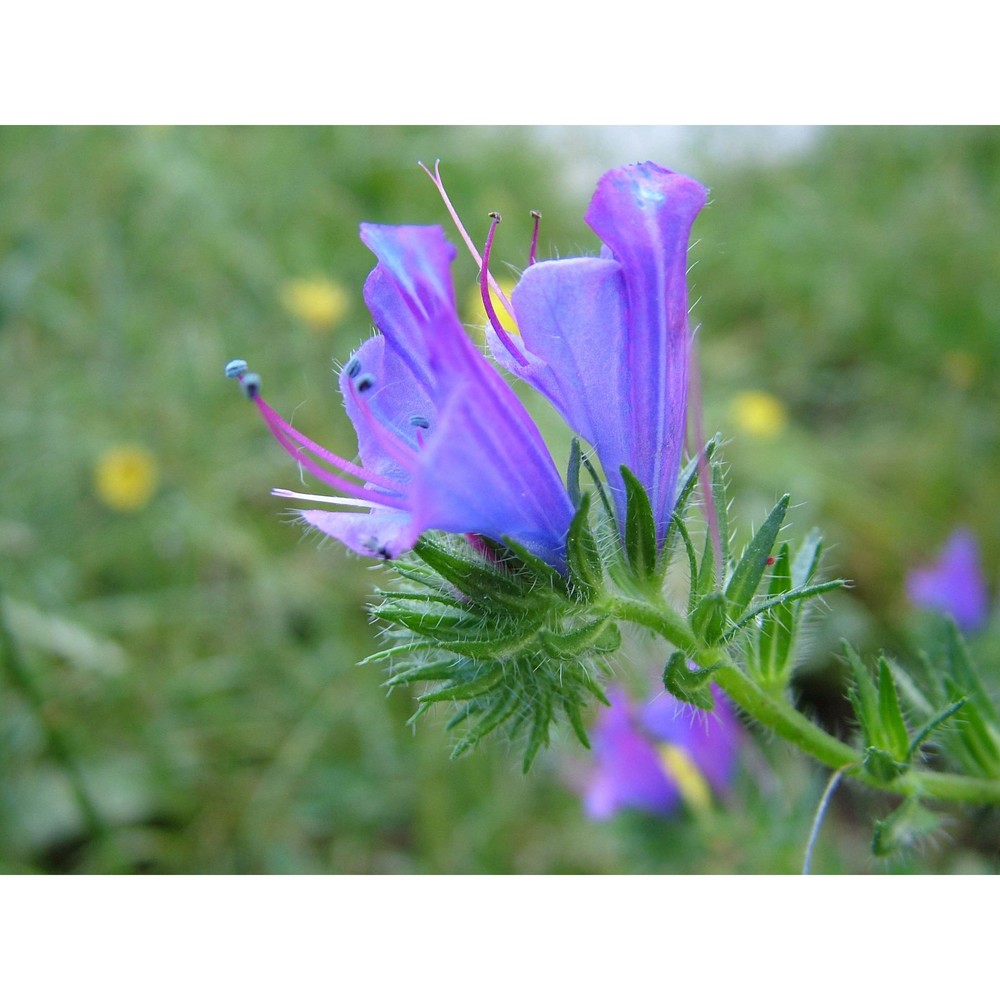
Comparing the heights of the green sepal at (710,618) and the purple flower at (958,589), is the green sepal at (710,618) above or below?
above

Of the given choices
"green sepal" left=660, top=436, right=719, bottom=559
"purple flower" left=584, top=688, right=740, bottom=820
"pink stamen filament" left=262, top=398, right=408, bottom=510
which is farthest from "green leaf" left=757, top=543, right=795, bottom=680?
"purple flower" left=584, top=688, right=740, bottom=820

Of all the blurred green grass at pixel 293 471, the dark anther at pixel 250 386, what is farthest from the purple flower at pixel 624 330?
the blurred green grass at pixel 293 471

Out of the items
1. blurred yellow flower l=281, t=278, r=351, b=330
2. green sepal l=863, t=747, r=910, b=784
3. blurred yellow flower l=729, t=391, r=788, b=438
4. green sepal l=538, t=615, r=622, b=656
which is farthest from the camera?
blurred yellow flower l=729, t=391, r=788, b=438

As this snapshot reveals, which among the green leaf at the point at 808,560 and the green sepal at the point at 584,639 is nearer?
the green sepal at the point at 584,639

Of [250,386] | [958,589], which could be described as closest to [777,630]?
[250,386]

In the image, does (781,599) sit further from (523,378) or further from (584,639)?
(523,378)

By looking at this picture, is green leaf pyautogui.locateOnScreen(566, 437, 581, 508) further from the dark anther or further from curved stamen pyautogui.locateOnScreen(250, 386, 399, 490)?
the dark anther

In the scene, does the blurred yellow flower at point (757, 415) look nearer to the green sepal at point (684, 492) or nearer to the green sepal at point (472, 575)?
the green sepal at point (684, 492)

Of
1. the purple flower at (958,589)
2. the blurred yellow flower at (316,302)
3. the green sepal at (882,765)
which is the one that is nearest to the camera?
the green sepal at (882,765)
